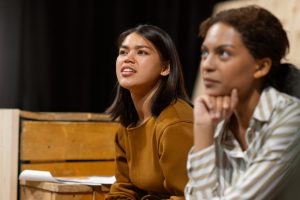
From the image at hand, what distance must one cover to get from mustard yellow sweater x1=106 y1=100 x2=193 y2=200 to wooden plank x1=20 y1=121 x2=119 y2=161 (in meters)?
0.43

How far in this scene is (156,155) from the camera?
188cm

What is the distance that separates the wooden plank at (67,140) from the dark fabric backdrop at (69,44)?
2.79 feet

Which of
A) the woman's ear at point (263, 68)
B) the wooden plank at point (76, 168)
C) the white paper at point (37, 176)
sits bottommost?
the wooden plank at point (76, 168)

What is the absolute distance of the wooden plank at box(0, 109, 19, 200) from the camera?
232 centimetres

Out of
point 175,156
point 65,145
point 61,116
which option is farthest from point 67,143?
point 175,156

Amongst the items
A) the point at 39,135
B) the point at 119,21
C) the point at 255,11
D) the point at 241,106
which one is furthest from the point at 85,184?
the point at 119,21

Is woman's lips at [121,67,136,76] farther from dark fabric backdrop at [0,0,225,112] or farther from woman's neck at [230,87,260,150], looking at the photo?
dark fabric backdrop at [0,0,225,112]

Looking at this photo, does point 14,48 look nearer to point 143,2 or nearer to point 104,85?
point 104,85

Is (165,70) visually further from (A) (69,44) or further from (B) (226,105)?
(A) (69,44)

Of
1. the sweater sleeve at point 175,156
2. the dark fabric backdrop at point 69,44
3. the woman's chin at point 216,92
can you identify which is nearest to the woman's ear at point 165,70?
the sweater sleeve at point 175,156

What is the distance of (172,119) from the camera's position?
6.06 feet

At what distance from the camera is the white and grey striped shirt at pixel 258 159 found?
129 cm

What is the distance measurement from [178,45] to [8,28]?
1196 mm

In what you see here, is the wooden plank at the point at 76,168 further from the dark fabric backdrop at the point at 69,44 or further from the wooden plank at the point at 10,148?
the dark fabric backdrop at the point at 69,44
